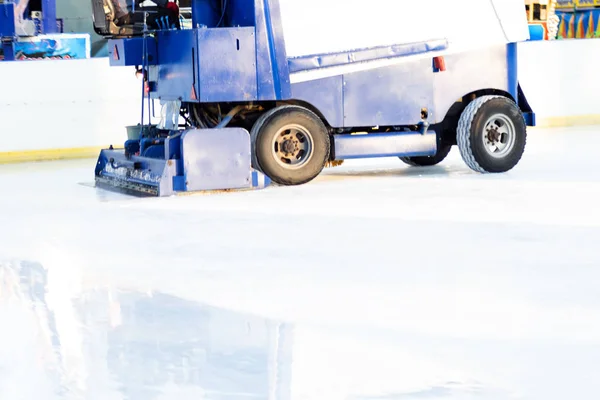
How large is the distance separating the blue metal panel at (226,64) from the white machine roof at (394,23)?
0.38 metres

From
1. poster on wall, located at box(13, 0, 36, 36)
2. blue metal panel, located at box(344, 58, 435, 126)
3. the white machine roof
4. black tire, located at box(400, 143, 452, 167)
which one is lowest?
black tire, located at box(400, 143, 452, 167)

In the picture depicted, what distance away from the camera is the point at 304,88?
9070 mm

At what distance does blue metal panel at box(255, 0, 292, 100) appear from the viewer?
28.9ft

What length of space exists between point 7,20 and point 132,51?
10.2ft

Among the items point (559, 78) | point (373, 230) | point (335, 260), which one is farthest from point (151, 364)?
point (559, 78)

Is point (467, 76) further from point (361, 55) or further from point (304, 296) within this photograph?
point (304, 296)

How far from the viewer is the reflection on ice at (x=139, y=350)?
137 inches

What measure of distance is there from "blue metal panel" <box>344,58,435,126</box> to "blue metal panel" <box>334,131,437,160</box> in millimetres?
110

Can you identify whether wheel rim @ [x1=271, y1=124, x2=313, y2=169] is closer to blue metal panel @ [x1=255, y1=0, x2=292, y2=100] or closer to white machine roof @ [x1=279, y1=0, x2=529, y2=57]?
blue metal panel @ [x1=255, y1=0, x2=292, y2=100]

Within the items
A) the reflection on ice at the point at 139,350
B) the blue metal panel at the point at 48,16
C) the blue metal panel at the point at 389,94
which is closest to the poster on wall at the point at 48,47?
the blue metal panel at the point at 48,16

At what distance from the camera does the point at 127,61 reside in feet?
30.6

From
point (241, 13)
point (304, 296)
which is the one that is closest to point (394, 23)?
point (241, 13)

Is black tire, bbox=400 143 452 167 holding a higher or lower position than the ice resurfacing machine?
lower

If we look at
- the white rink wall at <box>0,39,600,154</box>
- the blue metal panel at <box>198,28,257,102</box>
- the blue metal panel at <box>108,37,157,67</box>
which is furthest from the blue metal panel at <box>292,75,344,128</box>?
the white rink wall at <box>0,39,600,154</box>
